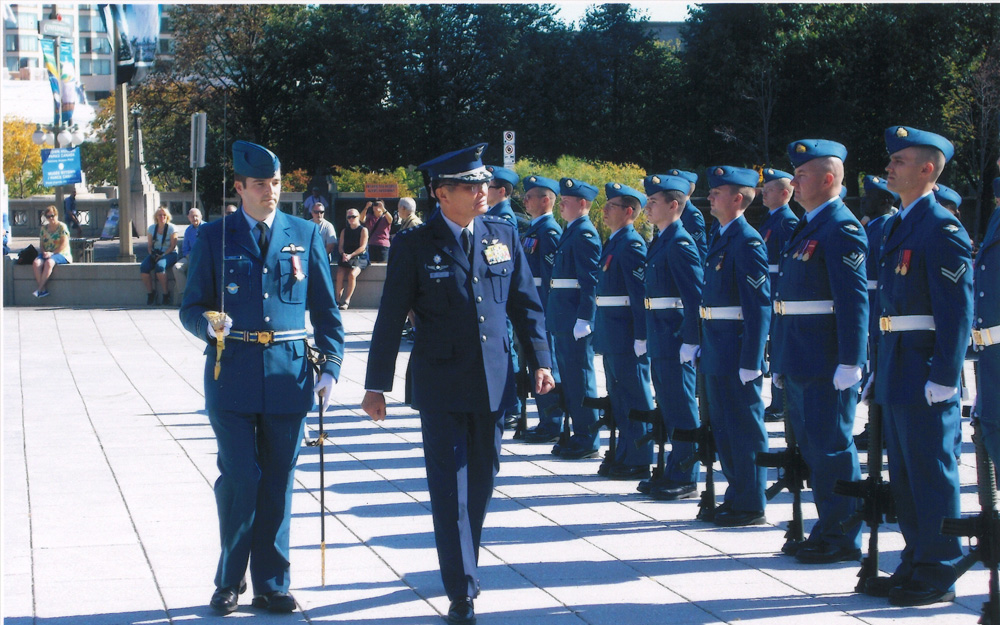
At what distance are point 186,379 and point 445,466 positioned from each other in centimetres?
832

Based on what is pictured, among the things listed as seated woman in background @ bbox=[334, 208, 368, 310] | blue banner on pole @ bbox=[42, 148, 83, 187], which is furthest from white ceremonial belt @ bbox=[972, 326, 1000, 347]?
blue banner on pole @ bbox=[42, 148, 83, 187]

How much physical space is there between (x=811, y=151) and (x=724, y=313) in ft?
3.83

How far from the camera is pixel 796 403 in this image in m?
6.08

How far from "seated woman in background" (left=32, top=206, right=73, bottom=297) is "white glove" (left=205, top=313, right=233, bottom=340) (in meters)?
16.4

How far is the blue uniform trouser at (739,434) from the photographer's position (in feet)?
22.0

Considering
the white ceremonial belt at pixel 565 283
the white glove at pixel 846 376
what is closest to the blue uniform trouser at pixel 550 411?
the white ceremonial belt at pixel 565 283

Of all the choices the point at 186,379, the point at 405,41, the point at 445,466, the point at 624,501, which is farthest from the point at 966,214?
the point at 445,466

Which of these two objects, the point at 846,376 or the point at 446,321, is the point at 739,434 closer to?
the point at 846,376

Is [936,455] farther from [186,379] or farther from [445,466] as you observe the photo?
[186,379]

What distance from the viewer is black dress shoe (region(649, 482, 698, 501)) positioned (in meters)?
7.48

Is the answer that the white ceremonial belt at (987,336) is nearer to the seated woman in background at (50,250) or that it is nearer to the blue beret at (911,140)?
the blue beret at (911,140)

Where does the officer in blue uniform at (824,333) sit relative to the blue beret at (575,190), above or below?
below

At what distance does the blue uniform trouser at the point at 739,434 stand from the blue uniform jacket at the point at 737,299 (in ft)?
0.37

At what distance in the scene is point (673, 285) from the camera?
7520 millimetres
